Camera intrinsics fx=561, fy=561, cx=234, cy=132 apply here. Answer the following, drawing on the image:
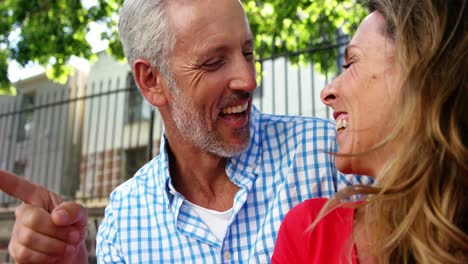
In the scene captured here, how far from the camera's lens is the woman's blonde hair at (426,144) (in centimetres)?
143

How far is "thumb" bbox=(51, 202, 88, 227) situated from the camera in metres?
1.53

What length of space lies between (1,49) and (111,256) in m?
6.95

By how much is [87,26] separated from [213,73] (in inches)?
240

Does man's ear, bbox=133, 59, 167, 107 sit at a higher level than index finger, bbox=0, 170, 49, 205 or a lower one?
higher

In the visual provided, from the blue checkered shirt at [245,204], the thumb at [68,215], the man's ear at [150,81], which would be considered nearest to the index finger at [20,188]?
the thumb at [68,215]

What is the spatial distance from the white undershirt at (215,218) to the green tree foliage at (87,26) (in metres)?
4.31

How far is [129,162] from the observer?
870 centimetres

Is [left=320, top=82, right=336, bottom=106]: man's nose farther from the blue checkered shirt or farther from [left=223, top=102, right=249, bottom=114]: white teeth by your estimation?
[left=223, top=102, right=249, bottom=114]: white teeth

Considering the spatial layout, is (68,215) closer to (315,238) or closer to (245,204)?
(315,238)

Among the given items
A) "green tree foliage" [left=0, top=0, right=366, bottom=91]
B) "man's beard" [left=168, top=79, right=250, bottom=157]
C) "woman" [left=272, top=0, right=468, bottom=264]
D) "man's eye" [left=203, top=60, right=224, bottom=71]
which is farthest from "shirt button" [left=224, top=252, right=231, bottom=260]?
"green tree foliage" [left=0, top=0, right=366, bottom=91]

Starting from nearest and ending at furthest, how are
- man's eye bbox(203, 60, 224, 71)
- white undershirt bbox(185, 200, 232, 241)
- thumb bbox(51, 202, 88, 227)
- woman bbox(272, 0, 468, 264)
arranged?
woman bbox(272, 0, 468, 264) < thumb bbox(51, 202, 88, 227) < white undershirt bbox(185, 200, 232, 241) < man's eye bbox(203, 60, 224, 71)

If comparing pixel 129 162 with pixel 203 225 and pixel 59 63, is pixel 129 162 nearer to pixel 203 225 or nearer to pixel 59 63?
pixel 59 63

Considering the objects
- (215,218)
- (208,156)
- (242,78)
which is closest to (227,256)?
(215,218)

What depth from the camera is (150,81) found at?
261 cm
